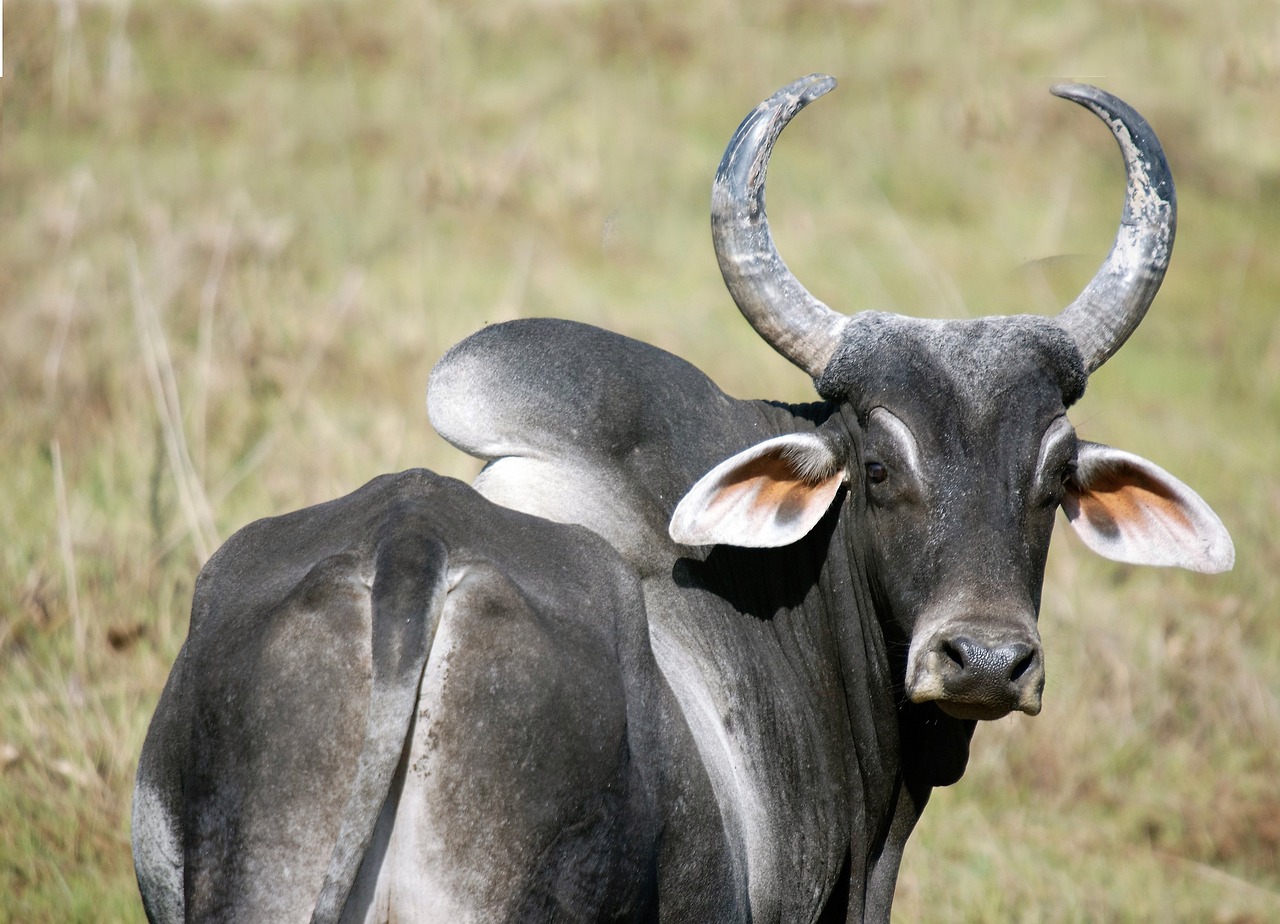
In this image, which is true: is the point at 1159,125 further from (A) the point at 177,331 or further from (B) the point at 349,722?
(B) the point at 349,722

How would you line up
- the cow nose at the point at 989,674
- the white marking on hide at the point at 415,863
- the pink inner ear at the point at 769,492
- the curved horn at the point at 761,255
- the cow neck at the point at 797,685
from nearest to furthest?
the white marking on hide at the point at 415,863, the cow nose at the point at 989,674, the cow neck at the point at 797,685, the pink inner ear at the point at 769,492, the curved horn at the point at 761,255

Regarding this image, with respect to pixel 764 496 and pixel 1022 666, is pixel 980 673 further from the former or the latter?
pixel 764 496

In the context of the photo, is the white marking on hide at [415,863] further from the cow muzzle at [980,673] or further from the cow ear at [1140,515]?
the cow ear at [1140,515]

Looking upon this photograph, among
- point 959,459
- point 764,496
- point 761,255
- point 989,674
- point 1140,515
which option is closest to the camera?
point 989,674

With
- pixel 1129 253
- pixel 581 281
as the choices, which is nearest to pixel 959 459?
pixel 1129 253

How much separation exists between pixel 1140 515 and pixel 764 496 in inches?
40.7

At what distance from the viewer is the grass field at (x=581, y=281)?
20.1 ft

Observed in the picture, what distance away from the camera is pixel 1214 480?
9.84m

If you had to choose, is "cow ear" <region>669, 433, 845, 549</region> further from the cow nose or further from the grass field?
the grass field

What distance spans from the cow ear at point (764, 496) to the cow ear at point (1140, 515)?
0.67 meters

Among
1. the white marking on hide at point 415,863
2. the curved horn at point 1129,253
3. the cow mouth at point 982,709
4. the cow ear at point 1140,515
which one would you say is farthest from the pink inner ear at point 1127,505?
the white marking on hide at point 415,863

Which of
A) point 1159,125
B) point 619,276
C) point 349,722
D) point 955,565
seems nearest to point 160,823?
point 349,722

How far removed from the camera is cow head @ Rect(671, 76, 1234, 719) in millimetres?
3332

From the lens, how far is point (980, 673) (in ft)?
10.4
